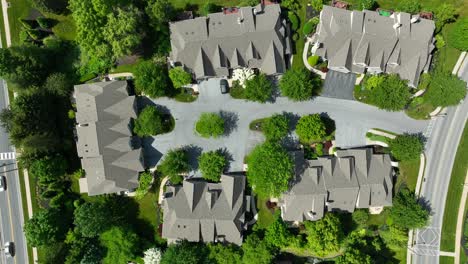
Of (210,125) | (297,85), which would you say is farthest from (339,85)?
(210,125)

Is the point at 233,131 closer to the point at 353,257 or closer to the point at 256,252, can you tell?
the point at 256,252

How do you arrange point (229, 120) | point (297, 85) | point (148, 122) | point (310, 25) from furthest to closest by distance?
point (229, 120) < point (310, 25) < point (148, 122) < point (297, 85)

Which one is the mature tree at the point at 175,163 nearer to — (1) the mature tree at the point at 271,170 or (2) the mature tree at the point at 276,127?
(1) the mature tree at the point at 271,170

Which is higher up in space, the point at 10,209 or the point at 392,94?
the point at 392,94

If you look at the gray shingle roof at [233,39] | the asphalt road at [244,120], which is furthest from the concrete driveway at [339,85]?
the gray shingle roof at [233,39]

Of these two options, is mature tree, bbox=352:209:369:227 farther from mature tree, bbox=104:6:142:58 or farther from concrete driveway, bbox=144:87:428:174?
mature tree, bbox=104:6:142:58

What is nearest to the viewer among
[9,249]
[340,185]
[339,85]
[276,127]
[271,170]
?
[271,170]
